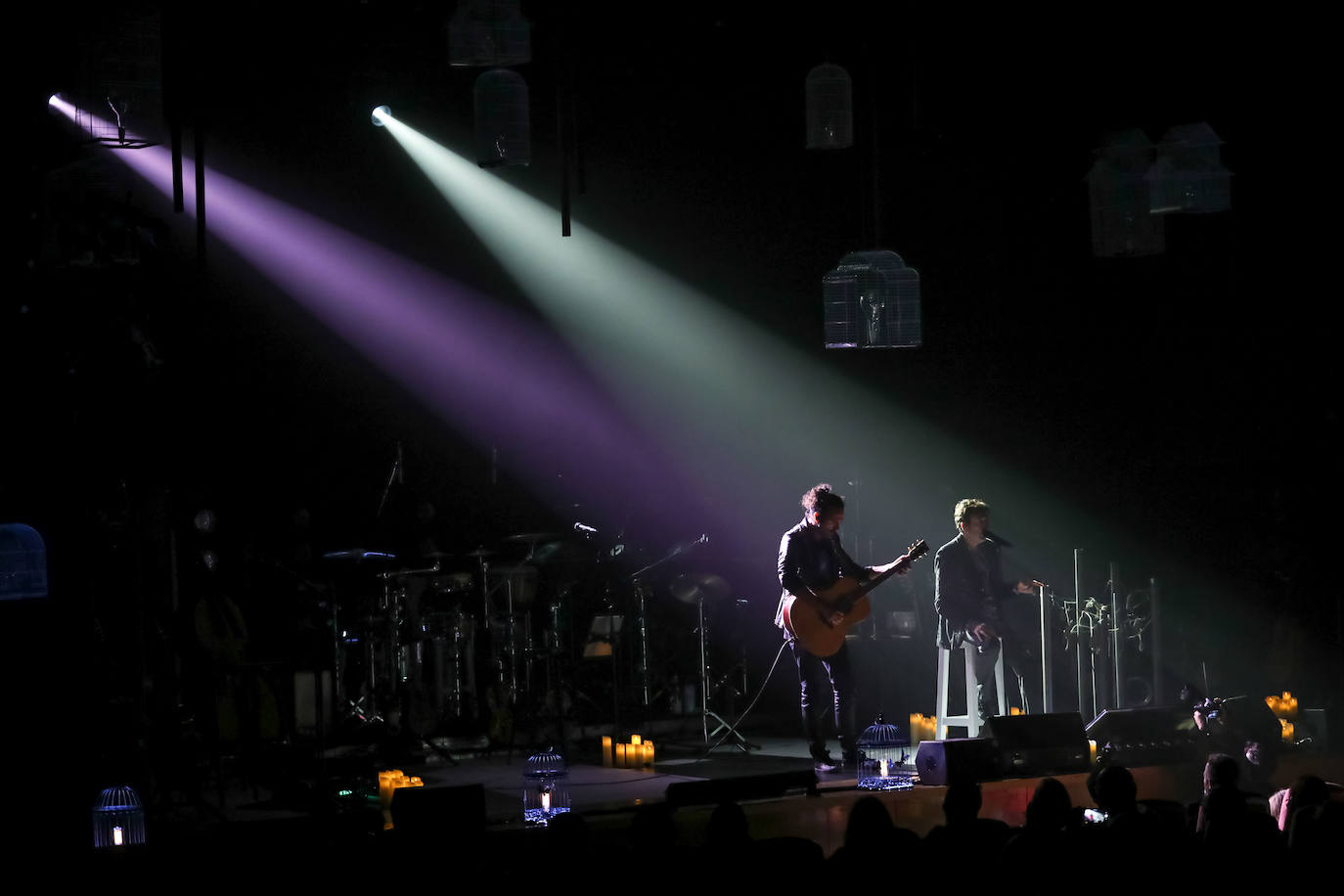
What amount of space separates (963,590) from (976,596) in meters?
0.08

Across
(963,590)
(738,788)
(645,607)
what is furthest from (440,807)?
(645,607)

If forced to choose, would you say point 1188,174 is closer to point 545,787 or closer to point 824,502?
point 824,502

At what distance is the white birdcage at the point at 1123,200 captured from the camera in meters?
9.11

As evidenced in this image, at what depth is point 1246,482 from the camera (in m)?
11.9

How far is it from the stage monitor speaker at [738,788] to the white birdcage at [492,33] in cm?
325

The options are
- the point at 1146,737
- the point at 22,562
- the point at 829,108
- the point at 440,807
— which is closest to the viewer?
the point at 440,807

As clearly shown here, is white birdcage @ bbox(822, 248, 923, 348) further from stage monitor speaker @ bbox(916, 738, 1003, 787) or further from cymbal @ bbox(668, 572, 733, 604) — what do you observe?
stage monitor speaker @ bbox(916, 738, 1003, 787)

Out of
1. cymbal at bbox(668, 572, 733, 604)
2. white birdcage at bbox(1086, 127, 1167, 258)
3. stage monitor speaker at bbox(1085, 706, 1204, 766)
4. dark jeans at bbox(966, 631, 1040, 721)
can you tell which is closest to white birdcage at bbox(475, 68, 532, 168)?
white birdcage at bbox(1086, 127, 1167, 258)

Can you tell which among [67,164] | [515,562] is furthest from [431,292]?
[67,164]

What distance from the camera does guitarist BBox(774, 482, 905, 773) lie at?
916 cm

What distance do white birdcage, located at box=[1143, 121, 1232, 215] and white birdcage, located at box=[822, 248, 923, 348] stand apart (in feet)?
4.60

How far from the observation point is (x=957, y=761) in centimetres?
809

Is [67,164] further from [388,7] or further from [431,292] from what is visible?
[431,292]

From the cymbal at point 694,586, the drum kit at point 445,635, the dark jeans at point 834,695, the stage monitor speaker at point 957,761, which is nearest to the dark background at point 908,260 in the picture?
the drum kit at point 445,635
